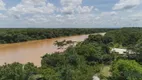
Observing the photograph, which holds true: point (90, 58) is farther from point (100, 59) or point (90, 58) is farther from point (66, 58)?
point (66, 58)

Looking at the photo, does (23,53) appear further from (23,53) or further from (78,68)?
(78,68)

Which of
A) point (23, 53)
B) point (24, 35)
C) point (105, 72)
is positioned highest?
point (24, 35)

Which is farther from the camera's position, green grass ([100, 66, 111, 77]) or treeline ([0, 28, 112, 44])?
treeline ([0, 28, 112, 44])

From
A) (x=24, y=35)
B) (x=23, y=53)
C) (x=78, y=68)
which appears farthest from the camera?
(x=24, y=35)

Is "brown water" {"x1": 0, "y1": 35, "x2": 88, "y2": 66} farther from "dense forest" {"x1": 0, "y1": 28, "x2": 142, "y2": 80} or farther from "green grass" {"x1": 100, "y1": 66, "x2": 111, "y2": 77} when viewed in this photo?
"green grass" {"x1": 100, "y1": 66, "x2": 111, "y2": 77}

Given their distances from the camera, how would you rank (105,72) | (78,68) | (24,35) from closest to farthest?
1. (78,68)
2. (105,72)
3. (24,35)

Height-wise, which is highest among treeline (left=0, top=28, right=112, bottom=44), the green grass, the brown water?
treeline (left=0, top=28, right=112, bottom=44)

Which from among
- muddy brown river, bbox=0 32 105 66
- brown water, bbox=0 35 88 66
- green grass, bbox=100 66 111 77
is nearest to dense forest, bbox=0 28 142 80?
green grass, bbox=100 66 111 77

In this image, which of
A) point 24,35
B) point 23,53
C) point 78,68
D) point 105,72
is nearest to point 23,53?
point 23,53

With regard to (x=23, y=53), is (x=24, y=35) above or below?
above

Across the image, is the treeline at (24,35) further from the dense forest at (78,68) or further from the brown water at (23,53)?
the dense forest at (78,68)

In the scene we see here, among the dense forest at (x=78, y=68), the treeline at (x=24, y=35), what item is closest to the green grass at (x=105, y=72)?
the dense forest at (x=78, y=68)

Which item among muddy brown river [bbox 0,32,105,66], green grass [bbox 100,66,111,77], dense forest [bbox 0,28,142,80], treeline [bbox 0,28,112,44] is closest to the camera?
dense forest [bbox 0,28,142,80]
